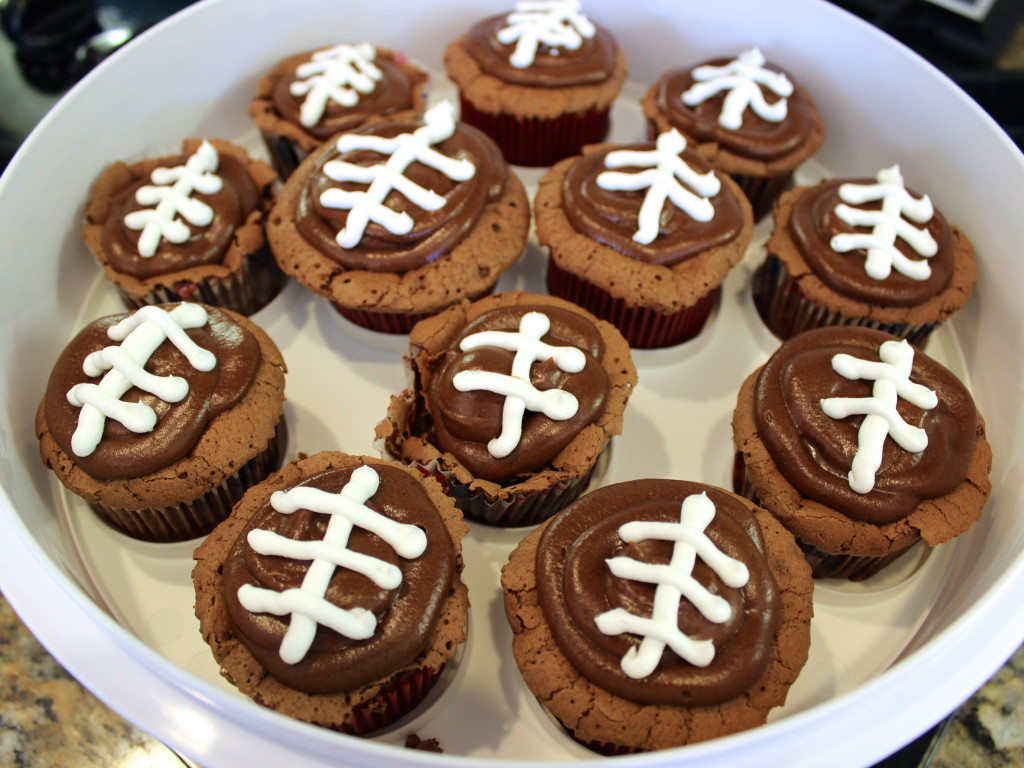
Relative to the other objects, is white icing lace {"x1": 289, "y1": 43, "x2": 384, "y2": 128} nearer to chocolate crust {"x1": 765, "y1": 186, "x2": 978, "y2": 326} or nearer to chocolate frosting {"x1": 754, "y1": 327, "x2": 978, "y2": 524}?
chocolate crust {"x1": 765, "y1": 186, "x2": 978, "y2": 326}

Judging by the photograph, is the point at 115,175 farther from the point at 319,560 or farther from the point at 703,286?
the point at 703,286

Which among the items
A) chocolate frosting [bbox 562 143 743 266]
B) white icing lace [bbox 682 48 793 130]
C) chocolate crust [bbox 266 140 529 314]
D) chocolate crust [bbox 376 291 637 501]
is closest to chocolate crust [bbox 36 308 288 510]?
chocolate crust [bbox 376 291 637 501]

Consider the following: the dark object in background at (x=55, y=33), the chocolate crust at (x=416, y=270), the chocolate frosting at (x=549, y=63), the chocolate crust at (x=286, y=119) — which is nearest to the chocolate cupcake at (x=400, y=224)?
the chocolate crust at (x=416, y=270)

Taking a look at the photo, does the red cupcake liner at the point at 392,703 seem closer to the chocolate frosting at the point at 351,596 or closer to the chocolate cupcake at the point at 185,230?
the chocolate frosting at the point at 351,596

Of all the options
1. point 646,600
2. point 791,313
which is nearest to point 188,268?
point 646,600

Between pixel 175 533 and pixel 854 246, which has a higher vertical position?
pixel 854 246

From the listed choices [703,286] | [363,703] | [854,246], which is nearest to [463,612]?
[363,703]
